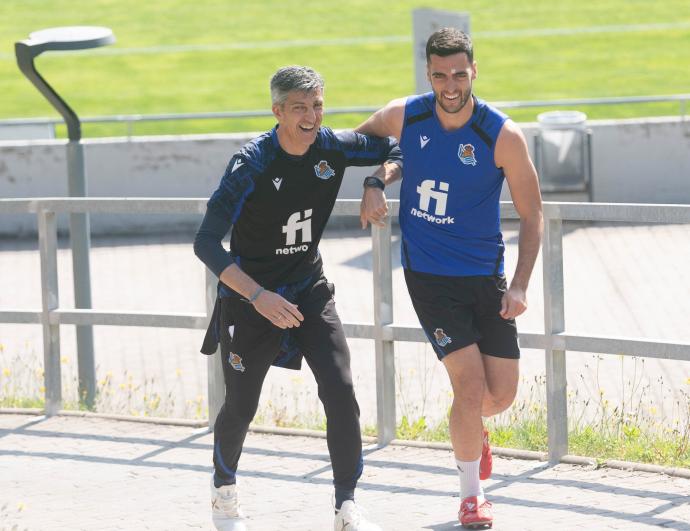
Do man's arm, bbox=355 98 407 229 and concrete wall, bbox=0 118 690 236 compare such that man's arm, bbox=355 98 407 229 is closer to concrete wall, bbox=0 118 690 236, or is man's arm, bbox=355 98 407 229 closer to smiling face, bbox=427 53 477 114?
smiling face, bbox=427 53 477 114

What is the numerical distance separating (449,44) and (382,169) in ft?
2.19

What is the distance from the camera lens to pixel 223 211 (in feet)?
19.5

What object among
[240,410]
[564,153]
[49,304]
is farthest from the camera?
[564,153]

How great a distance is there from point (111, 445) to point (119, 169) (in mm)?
8844

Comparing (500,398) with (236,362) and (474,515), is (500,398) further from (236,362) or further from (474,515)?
(236,362)

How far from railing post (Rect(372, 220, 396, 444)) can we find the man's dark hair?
1591 millimetres

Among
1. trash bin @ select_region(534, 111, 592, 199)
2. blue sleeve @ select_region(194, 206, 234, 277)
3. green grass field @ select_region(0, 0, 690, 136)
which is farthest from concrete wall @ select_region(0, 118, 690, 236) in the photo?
blue sleeve @ select_region(194, 206, 234, 277)

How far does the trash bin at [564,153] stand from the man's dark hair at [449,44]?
10.1 m

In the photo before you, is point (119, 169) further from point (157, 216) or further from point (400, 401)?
point (400, 401)

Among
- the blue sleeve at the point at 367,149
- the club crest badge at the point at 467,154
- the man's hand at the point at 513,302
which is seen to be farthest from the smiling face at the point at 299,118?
the man's hand at the point at 513,302

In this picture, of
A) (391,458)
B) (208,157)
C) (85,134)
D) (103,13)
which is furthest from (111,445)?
(103,13)

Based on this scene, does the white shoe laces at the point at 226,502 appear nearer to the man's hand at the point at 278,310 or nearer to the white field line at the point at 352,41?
the man's hand at the point at 278,310

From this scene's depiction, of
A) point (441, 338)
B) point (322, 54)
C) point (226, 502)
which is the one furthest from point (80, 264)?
point (322, 54)

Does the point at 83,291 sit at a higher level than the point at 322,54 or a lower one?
lower
